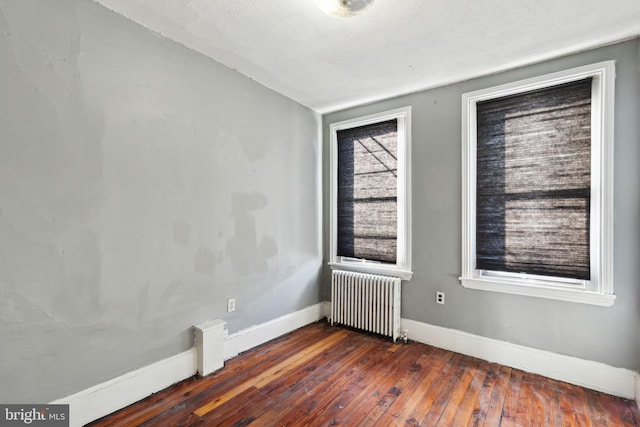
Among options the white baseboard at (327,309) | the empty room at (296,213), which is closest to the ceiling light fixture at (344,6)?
the empty room at (296,213)

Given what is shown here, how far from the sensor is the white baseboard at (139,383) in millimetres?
1829

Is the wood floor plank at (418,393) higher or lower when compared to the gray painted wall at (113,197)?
lower

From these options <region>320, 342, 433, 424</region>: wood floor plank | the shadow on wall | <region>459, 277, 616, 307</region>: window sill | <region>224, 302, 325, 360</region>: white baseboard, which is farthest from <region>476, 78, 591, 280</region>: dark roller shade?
the shadow on wall

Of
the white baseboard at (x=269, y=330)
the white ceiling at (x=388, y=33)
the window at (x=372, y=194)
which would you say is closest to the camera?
the white ceiling at (x=388, y=33)

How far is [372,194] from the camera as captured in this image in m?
3.48

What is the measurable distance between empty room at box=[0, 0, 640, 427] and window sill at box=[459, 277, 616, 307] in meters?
0.02

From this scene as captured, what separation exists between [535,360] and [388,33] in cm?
286

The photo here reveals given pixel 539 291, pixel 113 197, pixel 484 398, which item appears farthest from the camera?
pixel 539 291

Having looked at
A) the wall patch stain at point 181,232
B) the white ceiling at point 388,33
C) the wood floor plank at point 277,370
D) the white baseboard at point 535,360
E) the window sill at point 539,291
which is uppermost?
the white ceiling at point 388,33

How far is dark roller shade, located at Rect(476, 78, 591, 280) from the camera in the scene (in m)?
2.37

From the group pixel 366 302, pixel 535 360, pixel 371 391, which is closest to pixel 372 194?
pixel 366 302

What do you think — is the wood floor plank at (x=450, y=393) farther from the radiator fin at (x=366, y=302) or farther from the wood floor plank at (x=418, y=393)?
the radiator fin at (x=366, y=302)

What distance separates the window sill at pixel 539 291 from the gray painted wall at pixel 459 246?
0.18 feet

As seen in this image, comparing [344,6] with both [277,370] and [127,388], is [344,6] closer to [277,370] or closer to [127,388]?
[277,370]
